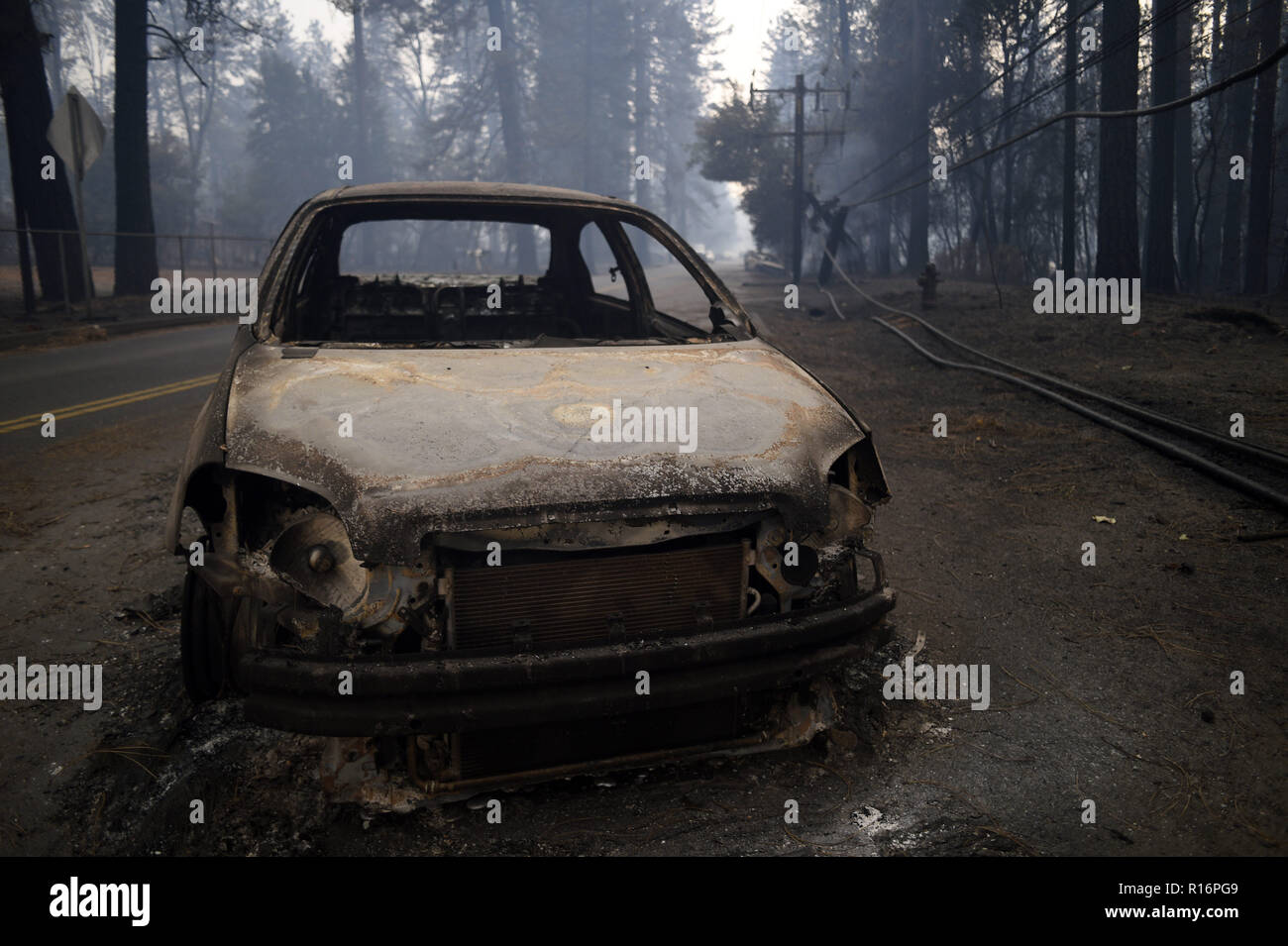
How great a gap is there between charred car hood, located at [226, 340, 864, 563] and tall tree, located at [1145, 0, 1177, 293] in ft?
57.3

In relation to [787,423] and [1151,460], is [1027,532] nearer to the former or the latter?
[1151,460]

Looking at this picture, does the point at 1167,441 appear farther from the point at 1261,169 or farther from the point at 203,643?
the point at 1261,169

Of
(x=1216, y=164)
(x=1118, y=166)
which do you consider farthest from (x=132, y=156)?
(x=1216, y=164)

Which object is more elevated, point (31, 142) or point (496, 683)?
point (31, 142)

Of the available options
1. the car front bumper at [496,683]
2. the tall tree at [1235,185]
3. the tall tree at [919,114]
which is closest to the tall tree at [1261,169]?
the tall tree at [1235,185]

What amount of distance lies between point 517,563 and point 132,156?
70.6ft

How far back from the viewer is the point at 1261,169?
62.6 ft

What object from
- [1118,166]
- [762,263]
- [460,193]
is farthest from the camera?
[762,263]

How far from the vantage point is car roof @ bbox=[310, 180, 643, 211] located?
3.88 metres

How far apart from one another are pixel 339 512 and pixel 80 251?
56.0 ft

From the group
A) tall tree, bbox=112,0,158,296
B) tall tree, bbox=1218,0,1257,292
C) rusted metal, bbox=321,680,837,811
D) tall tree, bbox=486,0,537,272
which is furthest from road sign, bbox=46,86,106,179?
tall tree, bbox=486,0,537,272

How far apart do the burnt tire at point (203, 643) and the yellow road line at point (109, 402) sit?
560 cm

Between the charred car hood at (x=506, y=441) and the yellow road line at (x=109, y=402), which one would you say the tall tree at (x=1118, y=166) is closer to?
the yellow road line at (x=109, y=402)
